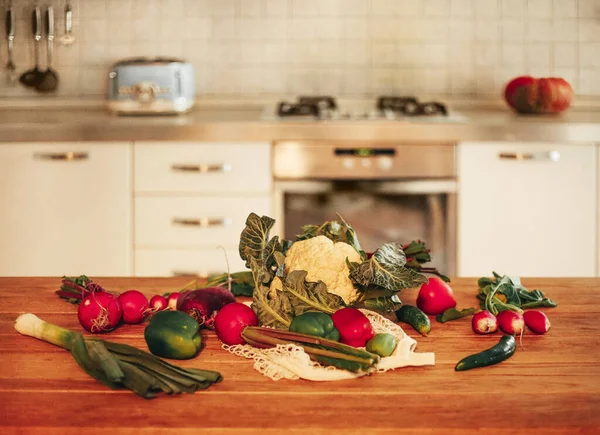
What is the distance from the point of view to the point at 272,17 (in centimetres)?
368

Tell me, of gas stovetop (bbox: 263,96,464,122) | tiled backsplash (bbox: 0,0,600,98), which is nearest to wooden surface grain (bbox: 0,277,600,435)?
gas stovetop (bbox: 263,96,464,122)

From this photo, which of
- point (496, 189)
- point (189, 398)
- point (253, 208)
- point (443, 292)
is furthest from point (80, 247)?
point (189, 398)

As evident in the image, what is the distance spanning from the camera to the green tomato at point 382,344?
1.19 m

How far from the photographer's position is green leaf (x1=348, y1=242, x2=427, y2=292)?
133 cm

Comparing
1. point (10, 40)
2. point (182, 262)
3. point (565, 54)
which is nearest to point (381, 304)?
point (182, 262)

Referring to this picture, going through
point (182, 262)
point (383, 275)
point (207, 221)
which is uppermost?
point (383, 275)

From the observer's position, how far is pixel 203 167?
3088mm

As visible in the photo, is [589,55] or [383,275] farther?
[589,55]

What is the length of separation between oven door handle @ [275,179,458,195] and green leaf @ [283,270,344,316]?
5.76ft

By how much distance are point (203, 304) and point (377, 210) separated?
5.94 ft

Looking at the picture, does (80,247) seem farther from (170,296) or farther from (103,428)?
(103,428)

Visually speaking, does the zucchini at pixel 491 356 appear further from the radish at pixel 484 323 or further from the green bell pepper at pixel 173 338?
the green bell pepper at pixel 173 338

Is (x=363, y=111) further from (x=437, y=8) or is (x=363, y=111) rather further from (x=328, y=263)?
(x=328, y=263)

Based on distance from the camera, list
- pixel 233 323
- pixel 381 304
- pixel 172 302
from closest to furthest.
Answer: pixel 233 323
pixel 381 304
pixel 172 302
